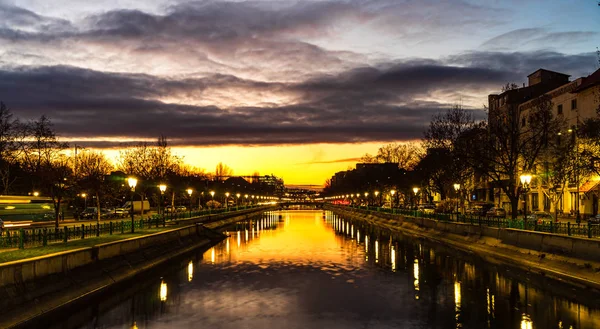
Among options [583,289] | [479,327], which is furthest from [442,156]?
[479,327]

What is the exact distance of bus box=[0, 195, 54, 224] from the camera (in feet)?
187

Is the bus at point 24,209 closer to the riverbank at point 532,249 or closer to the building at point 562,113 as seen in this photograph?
the riverbank at point 532,249

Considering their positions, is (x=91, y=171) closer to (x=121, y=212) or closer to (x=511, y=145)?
(x=121, y=212)

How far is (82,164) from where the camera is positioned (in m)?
98.1

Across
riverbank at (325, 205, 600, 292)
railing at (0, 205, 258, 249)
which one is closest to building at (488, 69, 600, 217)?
riverbank at (325, 205, 600, 292)

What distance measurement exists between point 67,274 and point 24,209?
135 ft

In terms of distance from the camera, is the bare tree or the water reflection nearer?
the water reflection

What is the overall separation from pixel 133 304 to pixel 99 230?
50.6 ft

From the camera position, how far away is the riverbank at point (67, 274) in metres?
20.7

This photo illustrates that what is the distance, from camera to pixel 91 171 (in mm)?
90188

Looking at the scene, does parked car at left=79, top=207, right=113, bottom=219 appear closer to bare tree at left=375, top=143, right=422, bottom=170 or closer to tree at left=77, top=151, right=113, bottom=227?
tree at left=77, top=151, right=113, bottom=227

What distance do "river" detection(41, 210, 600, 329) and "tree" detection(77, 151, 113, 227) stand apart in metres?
35.7

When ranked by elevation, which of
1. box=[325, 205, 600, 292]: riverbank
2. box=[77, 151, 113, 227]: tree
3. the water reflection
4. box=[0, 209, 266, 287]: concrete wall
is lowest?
the water reflection

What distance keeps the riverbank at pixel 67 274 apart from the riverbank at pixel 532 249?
26.8 metres
